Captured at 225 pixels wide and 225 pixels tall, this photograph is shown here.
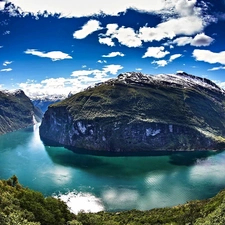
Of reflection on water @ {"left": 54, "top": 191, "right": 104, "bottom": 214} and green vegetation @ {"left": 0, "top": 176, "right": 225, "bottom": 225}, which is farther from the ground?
green vegetation @ {"left": 0, "top": 176, "right": 225, "bottom": 225}

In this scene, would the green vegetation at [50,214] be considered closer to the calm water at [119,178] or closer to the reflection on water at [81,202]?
the reflection on water at [81,202]

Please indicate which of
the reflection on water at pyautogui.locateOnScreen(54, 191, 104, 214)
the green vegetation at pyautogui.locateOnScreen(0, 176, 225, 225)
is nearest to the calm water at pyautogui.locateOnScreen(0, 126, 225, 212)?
the reflection on water at pyautogui.locateOnScreen(54, 191, 104, 214)

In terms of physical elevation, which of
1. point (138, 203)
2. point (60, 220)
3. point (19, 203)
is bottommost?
point (138, 203)

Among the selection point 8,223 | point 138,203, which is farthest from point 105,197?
point 8,223

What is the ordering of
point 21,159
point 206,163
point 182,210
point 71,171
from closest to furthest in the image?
1. point 182,210
2. point 71,171
3. point 206,163
4. point 21,159

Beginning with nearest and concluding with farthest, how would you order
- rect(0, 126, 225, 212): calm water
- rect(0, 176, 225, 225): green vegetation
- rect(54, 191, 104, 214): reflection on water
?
rect(0, 176, 225, 225): green vegetation → rect(54, 191, 104, 214): reflection on water → rect(0, 126, 225, 212): calm water

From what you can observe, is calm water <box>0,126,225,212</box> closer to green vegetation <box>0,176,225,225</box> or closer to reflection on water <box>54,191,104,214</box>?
reflection on water <box>54,191,104,214</box>

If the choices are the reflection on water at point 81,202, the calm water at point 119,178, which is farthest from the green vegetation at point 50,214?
the calm water at point 119,178

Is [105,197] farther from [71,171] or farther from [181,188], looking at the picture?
A: [71,171]

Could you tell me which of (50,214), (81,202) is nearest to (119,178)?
(81,202)
